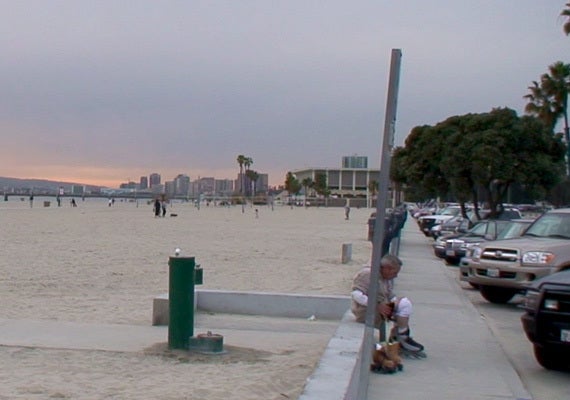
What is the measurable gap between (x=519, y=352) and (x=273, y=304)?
12.4 ft

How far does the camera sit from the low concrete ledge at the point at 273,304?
13242 millimetres

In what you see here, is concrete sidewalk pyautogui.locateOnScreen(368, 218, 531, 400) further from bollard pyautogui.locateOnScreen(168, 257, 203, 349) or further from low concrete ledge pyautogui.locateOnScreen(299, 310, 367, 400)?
bollard pyautogui.locateOnScreen(168, 257, 203, 349)

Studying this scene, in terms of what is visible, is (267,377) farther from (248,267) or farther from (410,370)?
(248,267)

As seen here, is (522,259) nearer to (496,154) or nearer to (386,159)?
(386,159)

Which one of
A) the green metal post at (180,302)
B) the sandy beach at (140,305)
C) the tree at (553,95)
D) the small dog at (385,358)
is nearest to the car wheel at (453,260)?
the sandy beach at (140,305)

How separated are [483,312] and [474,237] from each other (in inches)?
351

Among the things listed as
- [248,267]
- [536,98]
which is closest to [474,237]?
[248,267]

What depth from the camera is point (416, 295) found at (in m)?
17.5

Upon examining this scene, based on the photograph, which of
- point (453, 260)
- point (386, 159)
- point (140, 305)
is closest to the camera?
point (386, 159)

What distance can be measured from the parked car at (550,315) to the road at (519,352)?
0.34 metres

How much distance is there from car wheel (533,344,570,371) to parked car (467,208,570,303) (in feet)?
15.3

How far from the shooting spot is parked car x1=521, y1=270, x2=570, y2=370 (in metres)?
9.30

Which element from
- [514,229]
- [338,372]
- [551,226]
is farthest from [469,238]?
[338,372]

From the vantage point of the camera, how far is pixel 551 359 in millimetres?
10039
